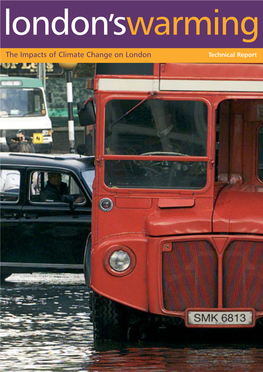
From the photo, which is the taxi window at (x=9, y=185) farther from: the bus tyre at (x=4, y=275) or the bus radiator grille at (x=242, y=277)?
the bus radiator grille at (x=242, y=277)

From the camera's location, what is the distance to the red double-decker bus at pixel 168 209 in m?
8.66

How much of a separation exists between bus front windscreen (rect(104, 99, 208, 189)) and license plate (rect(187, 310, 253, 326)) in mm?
1187

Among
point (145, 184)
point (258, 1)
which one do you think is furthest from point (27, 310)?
point (258, 1)

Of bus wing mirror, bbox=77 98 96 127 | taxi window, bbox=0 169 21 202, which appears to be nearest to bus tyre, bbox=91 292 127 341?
bus wing mirror, bbox=77 98 96 127

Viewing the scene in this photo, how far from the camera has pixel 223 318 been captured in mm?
8656

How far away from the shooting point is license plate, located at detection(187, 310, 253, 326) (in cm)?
865

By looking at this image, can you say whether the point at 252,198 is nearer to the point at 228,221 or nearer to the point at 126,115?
the point at 228,221

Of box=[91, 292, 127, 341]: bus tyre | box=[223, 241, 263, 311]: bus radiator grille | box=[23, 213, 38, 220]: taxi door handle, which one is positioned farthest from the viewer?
box=[23, 213, 38, 220]: taxi door handle

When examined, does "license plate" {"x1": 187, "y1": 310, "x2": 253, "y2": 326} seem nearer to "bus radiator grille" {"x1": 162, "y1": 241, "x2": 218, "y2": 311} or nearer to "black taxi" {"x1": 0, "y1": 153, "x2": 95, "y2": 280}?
"bus radiator grille" {"x1": 162, "y1": 241, "x2": 218, "y2": 311}

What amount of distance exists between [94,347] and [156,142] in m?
1.91

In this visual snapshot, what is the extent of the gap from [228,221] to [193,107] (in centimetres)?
113

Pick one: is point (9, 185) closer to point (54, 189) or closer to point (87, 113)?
point (54, 189)

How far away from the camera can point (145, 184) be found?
920 cm

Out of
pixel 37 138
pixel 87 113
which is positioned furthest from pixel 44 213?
pixel 37 138
